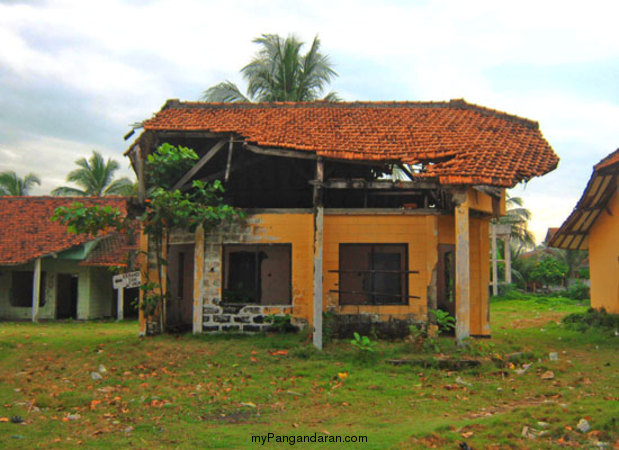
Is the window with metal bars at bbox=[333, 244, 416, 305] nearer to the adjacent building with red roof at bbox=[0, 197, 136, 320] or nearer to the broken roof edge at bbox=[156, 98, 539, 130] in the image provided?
the broken roof edge at bbox=[156, 98, 539, 130]

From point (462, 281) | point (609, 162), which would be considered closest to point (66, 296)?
point (462, 281)

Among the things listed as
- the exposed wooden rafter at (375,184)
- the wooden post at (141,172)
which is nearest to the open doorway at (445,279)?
the exposed wooden rafter at (375,184)

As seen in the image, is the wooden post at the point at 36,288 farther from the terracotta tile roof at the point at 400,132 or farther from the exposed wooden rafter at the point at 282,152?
the exposed wooden rafter at the point at 282,152

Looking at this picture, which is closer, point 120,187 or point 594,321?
point 594,321

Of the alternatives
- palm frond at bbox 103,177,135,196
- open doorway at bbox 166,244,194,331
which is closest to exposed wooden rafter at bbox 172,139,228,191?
open doorway at bbox 166,244,194,331

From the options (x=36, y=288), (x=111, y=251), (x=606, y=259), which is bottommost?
(x=36, y=288)

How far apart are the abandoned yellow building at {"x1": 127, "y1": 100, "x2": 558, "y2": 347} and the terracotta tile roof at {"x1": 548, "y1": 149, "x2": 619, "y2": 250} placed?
7.81 feet

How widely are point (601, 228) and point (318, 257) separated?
983cm

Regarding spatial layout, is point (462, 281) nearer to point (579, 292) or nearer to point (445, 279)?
point (445, 279)

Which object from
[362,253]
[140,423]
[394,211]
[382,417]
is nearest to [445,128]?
[394,211]

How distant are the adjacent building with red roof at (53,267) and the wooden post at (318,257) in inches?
450

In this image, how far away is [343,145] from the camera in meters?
12.3

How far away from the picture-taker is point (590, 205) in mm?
16016

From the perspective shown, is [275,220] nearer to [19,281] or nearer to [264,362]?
[264,362]
